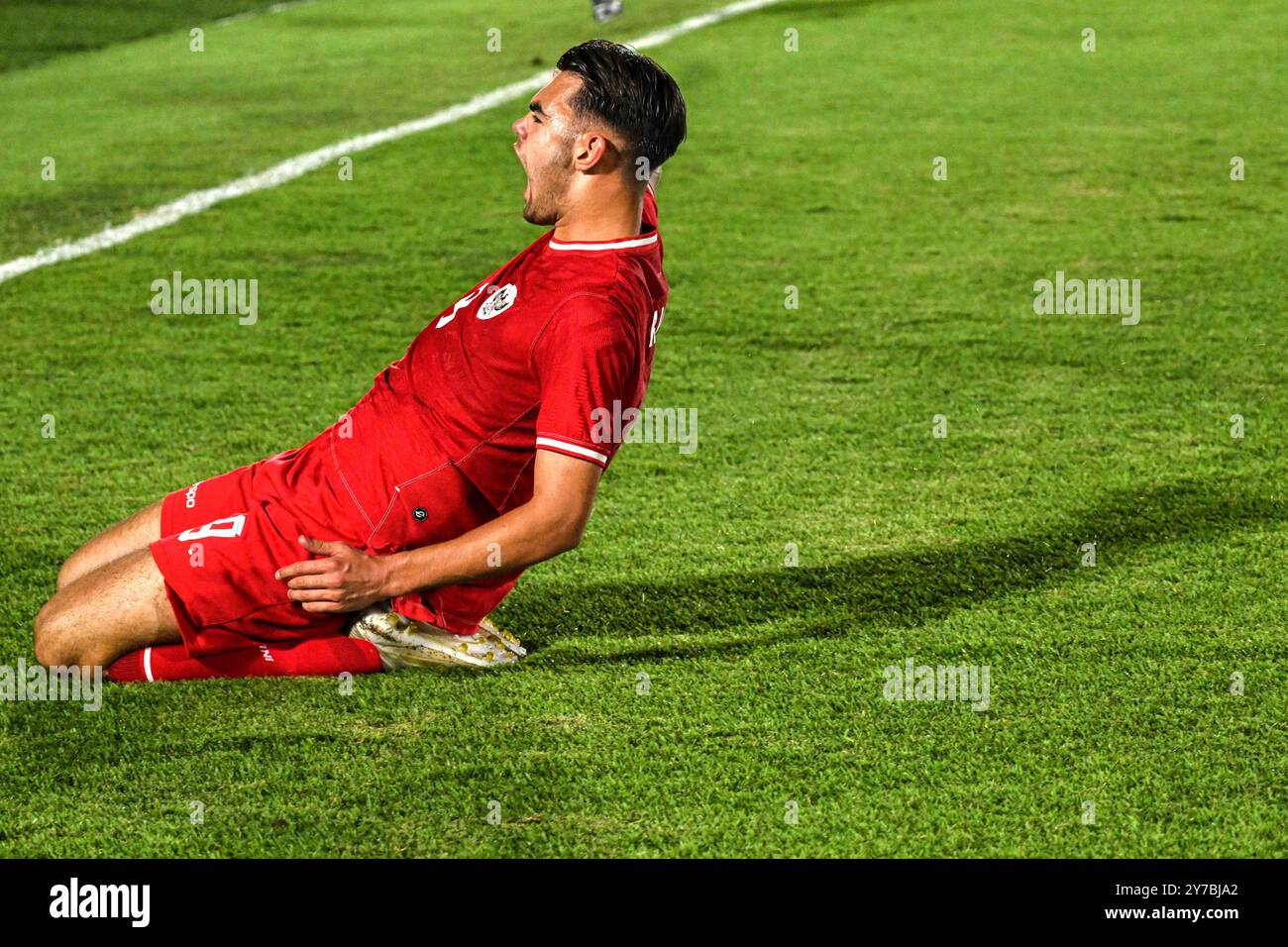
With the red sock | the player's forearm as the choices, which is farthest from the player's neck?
the red sock

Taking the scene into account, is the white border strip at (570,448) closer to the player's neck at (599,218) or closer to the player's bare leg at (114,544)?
the player's neck at (599,218)

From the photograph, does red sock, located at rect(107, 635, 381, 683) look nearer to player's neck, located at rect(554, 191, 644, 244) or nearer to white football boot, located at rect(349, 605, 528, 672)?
white football boot, located at rect(349, 605, 528, 672)

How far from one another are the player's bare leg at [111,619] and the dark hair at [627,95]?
4.46ft

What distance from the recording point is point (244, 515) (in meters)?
3.77

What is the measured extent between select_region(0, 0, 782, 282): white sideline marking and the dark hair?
4.75 m

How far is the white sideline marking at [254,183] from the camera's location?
7.83 meters

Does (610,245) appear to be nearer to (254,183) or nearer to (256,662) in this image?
(256,662)

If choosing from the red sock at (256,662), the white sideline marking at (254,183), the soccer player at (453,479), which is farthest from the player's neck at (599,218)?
the white sideline marking at (254,183)

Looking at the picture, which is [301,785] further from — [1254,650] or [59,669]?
[1254,650]

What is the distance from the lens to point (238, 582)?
368cm

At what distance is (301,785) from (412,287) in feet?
13.7

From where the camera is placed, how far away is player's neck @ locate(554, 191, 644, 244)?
11.5 ft

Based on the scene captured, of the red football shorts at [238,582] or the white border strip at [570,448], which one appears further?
the red football shorts at [238,582]

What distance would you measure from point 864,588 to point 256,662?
1.48 meters
